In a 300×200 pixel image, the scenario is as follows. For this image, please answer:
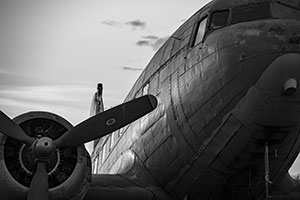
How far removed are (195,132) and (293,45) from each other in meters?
2.33

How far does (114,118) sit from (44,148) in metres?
1.77

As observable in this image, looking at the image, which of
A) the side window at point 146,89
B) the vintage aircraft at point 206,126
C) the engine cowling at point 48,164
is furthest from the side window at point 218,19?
the engine cowling at point 48,164

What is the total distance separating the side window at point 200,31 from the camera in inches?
414

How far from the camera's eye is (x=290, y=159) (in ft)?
34.3

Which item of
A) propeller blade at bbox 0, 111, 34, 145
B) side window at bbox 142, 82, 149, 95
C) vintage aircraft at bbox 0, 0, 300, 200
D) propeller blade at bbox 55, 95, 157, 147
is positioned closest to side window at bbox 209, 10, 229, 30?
vintage aircraft at bbox 0, 0, 300, 200

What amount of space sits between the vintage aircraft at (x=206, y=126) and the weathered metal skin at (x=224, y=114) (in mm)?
18

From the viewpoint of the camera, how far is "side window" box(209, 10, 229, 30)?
1027 centimetres

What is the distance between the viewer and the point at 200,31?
35.0 feet

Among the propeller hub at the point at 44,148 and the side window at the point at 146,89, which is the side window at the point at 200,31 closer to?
the side window at the point at 146,89

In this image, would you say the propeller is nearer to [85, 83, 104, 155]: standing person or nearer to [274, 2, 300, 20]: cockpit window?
[274, 2, 300, 20]: cockpit window

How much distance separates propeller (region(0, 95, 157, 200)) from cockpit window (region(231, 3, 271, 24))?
215cm

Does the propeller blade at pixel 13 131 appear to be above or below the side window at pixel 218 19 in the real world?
below

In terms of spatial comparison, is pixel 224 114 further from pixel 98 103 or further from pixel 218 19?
pixel 98 103

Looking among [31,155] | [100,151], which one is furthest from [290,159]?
[100,151]
